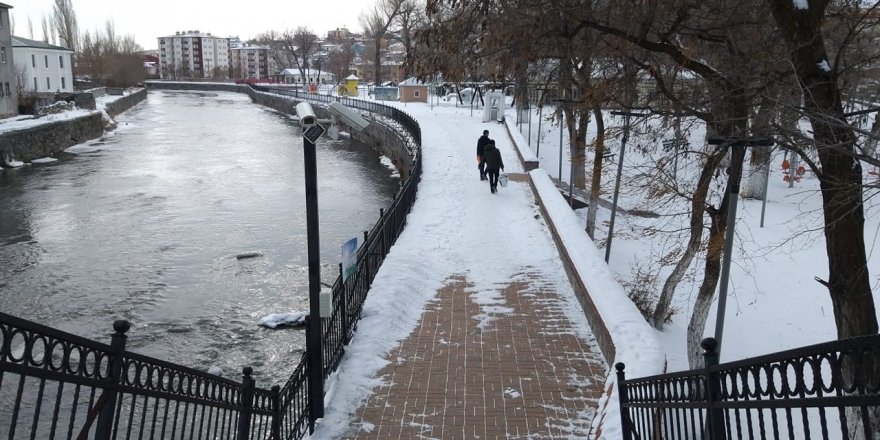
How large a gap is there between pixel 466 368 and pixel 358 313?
1875 mm

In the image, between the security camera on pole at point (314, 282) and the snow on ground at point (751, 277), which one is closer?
the security camera on pole at point (314, 282)

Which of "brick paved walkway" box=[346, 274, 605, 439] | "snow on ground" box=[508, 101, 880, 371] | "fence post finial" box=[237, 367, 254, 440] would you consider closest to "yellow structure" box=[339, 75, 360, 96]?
"snow on ground" box=[508, 101, 880, 371]

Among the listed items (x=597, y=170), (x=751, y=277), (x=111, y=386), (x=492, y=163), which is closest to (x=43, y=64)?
(x=492, y=163)

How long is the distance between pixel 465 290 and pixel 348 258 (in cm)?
288

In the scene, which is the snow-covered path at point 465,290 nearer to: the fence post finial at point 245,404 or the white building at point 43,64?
the fence post finial at point 245,404

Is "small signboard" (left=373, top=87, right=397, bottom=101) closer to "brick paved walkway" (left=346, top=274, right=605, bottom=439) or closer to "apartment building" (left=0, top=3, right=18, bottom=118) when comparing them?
"apartment building" (left=0, top=3, right=18, bottom=118)

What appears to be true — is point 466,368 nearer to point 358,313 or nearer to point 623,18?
point 358,313

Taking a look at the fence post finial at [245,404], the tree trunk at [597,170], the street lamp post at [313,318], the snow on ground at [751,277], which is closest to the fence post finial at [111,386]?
the fence post finial at [245,404]

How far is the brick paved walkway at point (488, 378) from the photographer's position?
21.7 feet

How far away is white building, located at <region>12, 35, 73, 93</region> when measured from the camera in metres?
61.9

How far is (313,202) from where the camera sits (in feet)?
21.3

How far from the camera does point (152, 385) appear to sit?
12.2 ft

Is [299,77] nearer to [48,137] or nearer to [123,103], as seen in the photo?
[123,103]

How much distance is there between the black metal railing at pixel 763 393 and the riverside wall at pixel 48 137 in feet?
120
